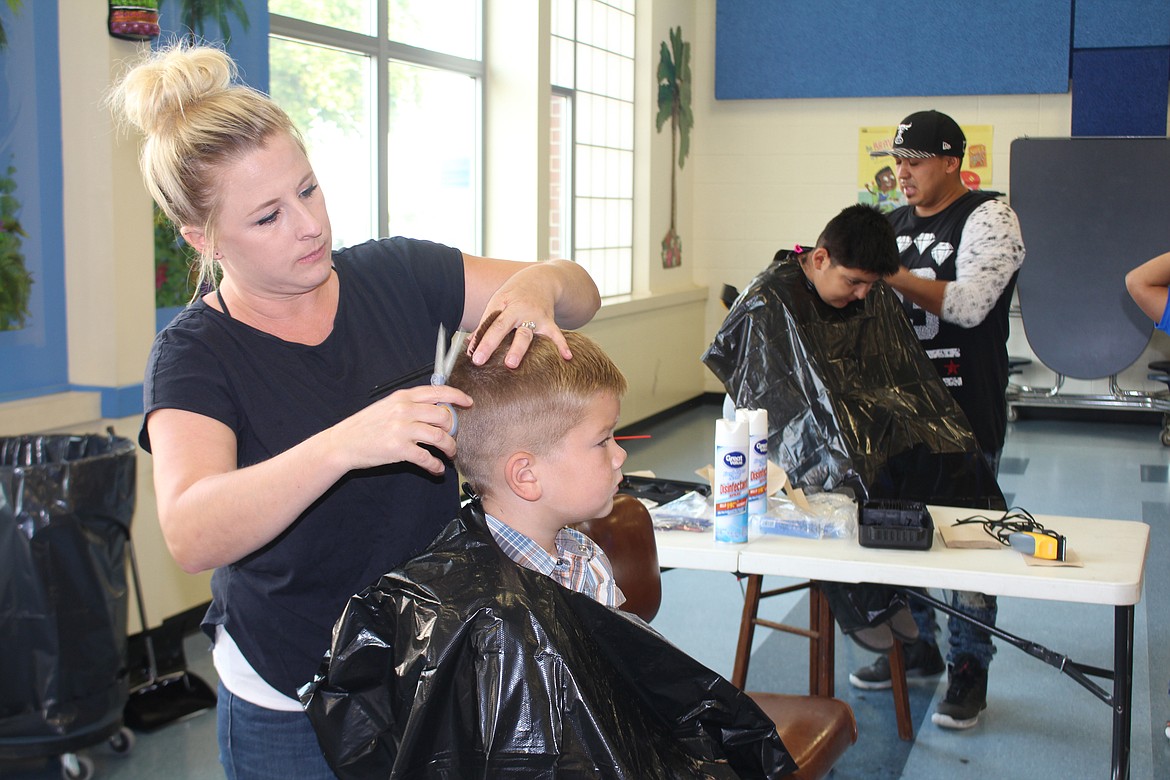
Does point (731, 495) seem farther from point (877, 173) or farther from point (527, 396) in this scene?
point (877, 173)

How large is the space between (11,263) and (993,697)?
294 centimetres

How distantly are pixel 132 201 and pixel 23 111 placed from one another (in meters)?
0.35

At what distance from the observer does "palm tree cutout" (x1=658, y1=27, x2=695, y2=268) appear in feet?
23.6

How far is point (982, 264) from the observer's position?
292 centimetres

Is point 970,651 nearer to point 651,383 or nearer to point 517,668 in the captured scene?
point 517,668

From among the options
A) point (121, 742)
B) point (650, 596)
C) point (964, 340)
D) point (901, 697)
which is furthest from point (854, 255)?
point (121, 742)

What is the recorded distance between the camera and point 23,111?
2.98 m

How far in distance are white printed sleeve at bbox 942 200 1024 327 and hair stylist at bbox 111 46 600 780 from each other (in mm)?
1903

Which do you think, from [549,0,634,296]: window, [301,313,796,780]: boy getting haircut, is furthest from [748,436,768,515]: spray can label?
[549,0,634,296]: window

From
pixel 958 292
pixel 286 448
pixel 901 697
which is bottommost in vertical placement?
pixel 901 697

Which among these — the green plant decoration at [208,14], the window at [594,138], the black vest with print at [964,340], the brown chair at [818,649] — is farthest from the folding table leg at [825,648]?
the window at [594,138]

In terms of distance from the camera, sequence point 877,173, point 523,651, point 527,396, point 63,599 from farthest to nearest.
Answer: point 877,173, point 63,599, point 527,396, point 523,651

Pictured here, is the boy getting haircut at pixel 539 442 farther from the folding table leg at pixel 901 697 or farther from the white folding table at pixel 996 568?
the folding table leg at pixel 901 697

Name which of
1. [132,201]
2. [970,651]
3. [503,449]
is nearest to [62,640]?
[132,201]
